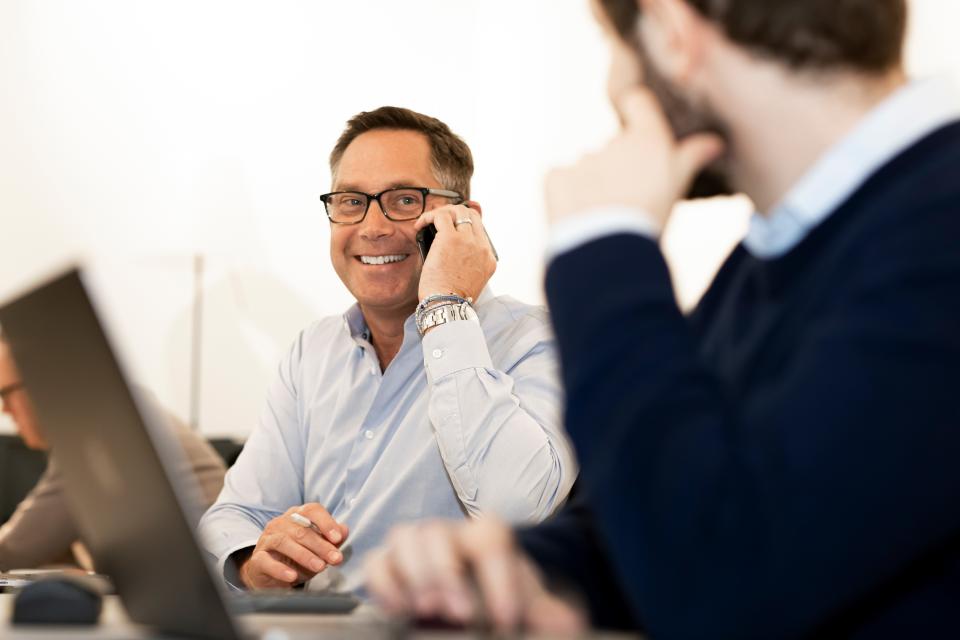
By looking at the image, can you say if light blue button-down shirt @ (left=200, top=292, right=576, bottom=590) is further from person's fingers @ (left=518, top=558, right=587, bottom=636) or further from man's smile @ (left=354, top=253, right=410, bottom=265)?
person's fingers @ (left=518, top=558, right=587, bottom=636)

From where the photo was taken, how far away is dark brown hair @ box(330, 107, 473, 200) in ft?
7.67

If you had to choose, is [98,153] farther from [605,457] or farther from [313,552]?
[605,457]

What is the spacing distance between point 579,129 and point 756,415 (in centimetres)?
320

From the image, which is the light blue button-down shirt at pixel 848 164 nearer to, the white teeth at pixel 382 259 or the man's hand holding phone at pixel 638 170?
the man's hand holding phone at pixel 638 170

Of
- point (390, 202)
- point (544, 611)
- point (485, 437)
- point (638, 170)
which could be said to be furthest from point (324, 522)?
point (638, 170)

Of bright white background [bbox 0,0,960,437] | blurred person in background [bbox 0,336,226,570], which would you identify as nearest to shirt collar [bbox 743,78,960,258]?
blurred person in background [bbox 0,336,226,570]

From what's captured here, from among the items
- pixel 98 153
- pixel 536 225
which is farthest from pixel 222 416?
pixel 536 225

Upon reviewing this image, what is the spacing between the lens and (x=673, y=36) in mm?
895

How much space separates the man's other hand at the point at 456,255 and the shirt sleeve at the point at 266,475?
482 mm

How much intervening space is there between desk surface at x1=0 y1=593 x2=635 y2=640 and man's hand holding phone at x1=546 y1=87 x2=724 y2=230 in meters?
0.34

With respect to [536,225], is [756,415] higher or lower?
higher

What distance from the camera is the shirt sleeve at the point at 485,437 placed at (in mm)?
1795

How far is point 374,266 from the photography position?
88.5 inches

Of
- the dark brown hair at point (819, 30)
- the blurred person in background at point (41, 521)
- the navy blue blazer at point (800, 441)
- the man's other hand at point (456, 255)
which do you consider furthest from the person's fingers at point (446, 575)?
the blurred person in background at point (41, 521)
